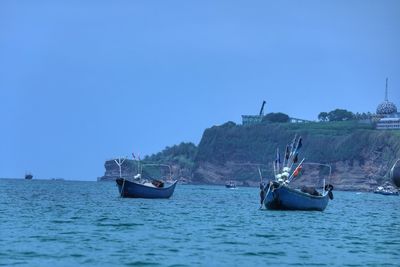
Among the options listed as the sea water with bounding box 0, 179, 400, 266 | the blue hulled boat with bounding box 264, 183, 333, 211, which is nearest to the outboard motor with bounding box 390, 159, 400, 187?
the sea water with bounding box 0, 179, 400, 266

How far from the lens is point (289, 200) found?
247ft

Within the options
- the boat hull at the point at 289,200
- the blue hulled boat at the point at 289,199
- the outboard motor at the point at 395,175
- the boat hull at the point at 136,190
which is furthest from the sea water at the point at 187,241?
the boat hull at the point at 136,190

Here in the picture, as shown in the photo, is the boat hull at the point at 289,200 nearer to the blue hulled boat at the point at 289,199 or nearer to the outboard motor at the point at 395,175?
the blue hulled boat at the point at 289,199

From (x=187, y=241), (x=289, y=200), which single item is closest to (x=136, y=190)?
(x=289, y=200)

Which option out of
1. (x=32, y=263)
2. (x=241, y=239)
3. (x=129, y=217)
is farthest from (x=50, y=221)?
(x=32, y=263)

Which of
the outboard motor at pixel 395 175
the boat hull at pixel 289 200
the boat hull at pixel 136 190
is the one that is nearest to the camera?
the outboard motor at pixel 395 175

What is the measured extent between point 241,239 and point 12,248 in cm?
1297

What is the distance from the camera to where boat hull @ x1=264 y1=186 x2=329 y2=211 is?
74625 mm

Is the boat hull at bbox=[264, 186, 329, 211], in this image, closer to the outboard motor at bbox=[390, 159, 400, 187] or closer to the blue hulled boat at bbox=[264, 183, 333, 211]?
the blue hulled boat at bbox=[264, 183, 333, 211]

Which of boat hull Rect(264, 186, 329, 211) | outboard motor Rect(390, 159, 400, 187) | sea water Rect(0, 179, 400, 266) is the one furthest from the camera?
boat hull Rect(264, 186, 329, 211)

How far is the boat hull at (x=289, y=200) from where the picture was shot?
74.6m

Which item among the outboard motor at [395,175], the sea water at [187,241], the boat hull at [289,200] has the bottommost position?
the sea water at [187,241]

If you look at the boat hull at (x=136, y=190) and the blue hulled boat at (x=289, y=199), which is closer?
the blue hulled boat at (x=289, y=199)

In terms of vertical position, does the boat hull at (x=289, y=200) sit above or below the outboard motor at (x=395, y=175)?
below
